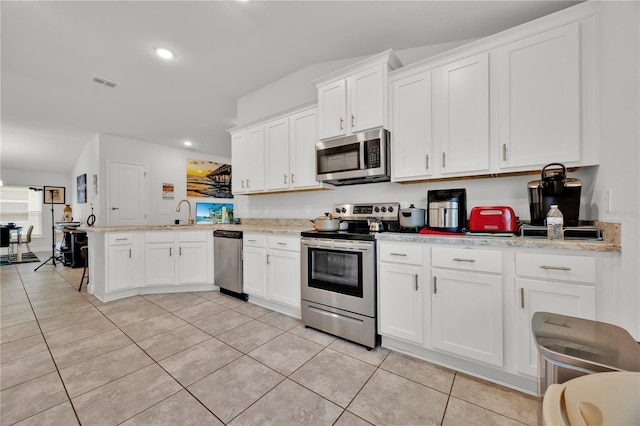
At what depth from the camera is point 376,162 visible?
2375 millimetres

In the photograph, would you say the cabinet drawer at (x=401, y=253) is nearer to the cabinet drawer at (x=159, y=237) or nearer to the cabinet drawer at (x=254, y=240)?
the cabinet drawer at (x=254, y=240)

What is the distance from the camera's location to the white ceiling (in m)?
2.18

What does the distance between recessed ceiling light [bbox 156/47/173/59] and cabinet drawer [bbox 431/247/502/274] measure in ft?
11.3

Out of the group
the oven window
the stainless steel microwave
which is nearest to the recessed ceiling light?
the stainless steel microwave

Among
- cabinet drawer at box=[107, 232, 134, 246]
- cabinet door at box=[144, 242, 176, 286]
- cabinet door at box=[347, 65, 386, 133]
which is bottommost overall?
cabinet door at box=[144, 242, 176, 286]

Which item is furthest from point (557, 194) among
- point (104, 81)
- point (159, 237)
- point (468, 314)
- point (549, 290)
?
point (104, 81)

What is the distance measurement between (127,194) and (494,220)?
21.7 feet

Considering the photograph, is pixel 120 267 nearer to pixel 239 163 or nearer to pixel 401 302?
pixel 239 163

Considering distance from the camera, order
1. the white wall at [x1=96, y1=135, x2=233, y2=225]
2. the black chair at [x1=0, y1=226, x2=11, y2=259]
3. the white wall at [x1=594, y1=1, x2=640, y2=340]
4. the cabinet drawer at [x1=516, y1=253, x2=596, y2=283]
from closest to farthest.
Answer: the white wall at [x1=594, y1=1, x2=640, y2=340], the cabinet drawer at [x1=516, y1=253, x2=596, y2=283], the white wall at [x1=96, y1=135, x2=233, y2=225], the black chair at [x1=0, y1=226, x2=11, y2=259]

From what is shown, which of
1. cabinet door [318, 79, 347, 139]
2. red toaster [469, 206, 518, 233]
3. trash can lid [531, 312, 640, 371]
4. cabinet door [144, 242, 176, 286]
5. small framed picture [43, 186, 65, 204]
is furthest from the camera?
small framed picture [43, 186, 65, 204]

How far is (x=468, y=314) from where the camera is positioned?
Answer: 1.72 m

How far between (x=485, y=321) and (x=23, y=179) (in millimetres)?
11878

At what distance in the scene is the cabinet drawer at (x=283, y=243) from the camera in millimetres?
2656

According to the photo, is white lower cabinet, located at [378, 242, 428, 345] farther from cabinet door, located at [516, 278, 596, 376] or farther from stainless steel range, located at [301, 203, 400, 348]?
cabinet door, located at [516, 278, 596, 376]
